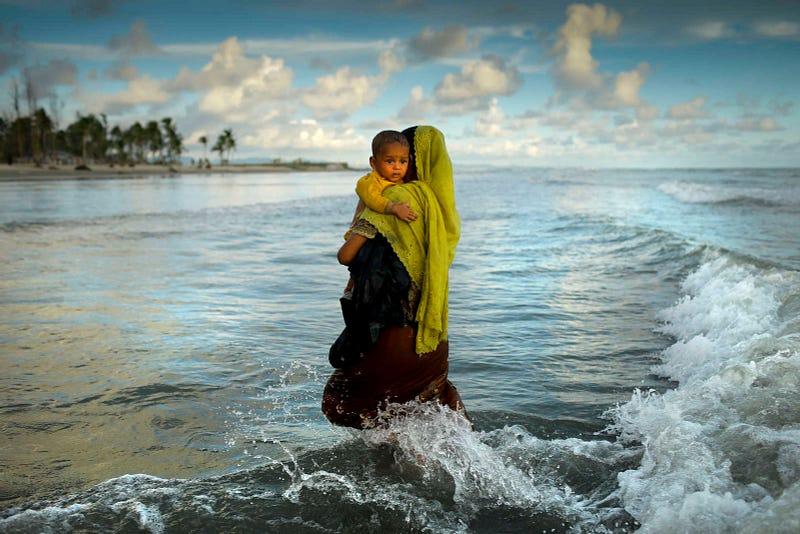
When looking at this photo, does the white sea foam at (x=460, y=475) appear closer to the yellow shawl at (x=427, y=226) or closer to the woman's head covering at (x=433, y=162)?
the yellow shawl at (x=427, y=226)

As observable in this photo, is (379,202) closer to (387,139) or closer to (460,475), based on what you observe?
(387,139)

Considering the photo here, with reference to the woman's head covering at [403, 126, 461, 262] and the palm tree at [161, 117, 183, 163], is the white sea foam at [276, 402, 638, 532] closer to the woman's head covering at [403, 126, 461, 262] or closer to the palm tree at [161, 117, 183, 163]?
the woman's head covering at [403, 126, 461, 262]

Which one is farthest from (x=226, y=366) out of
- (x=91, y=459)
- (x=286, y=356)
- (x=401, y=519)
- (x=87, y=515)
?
(x=401, y=519)

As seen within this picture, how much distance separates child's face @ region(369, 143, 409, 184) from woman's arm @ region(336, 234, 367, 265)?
0.37m

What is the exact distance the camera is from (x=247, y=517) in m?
3.76

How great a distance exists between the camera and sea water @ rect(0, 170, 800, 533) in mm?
3803

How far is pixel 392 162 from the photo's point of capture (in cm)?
387

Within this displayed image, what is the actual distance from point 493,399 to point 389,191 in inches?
99.7

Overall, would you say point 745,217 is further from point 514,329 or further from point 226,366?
point 226,366

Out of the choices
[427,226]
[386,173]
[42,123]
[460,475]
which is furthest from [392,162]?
[42,123]

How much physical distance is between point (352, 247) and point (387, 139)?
63 cm

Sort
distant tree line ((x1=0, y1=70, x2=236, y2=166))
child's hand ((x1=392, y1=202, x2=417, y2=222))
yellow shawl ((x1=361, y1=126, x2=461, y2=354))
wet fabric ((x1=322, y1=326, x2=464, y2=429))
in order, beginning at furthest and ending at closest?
distant tree line ((x1=0, y1=70, x2=236, y2=166)), wet fabric ((x1=322, y1=326, x2=464, y2=429)), yellow shawl ((x1=361, y1=126, x2=461, y2=354)), child's hand ((x1=392, y1=202, x2=417, y2=222))

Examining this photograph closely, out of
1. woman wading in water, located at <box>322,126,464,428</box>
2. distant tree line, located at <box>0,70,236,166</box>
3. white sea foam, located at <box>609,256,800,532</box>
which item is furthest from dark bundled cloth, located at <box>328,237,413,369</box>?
distant tree line, located at <box>0,70,236,166</box>

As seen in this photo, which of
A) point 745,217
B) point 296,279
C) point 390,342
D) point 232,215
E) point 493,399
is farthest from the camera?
point 232,215
